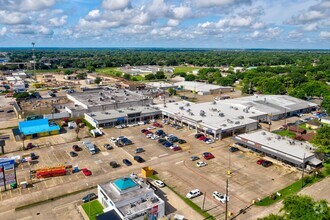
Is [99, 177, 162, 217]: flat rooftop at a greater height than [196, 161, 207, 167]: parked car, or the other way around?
[99, 177, 162, 217]: flat rooftop

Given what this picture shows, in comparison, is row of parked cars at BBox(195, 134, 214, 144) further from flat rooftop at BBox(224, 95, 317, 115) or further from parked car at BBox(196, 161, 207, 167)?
flat rooftop at BBox(224, 95, 317, 115)

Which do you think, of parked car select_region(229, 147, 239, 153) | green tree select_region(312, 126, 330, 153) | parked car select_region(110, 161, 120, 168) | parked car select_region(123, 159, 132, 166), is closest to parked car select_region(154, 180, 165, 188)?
parked car select_region(123, 159, 132, 166)

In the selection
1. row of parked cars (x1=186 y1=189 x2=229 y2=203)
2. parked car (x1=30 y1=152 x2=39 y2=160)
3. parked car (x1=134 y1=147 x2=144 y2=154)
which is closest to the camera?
row of parked cars (x1=186 y1=189 x2=229 y2=203)

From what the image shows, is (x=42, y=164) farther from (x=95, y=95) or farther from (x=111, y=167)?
(x=95, y=95)

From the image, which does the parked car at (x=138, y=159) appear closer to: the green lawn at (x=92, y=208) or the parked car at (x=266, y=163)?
the green lawn at (x=92, y=208)

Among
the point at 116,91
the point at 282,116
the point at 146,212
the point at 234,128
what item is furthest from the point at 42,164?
the point at 282,116

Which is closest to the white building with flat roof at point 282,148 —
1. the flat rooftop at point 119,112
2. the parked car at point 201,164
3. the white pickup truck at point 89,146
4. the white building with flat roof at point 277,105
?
the parked car at point 201,164

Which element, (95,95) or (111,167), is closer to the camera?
(111,167)
